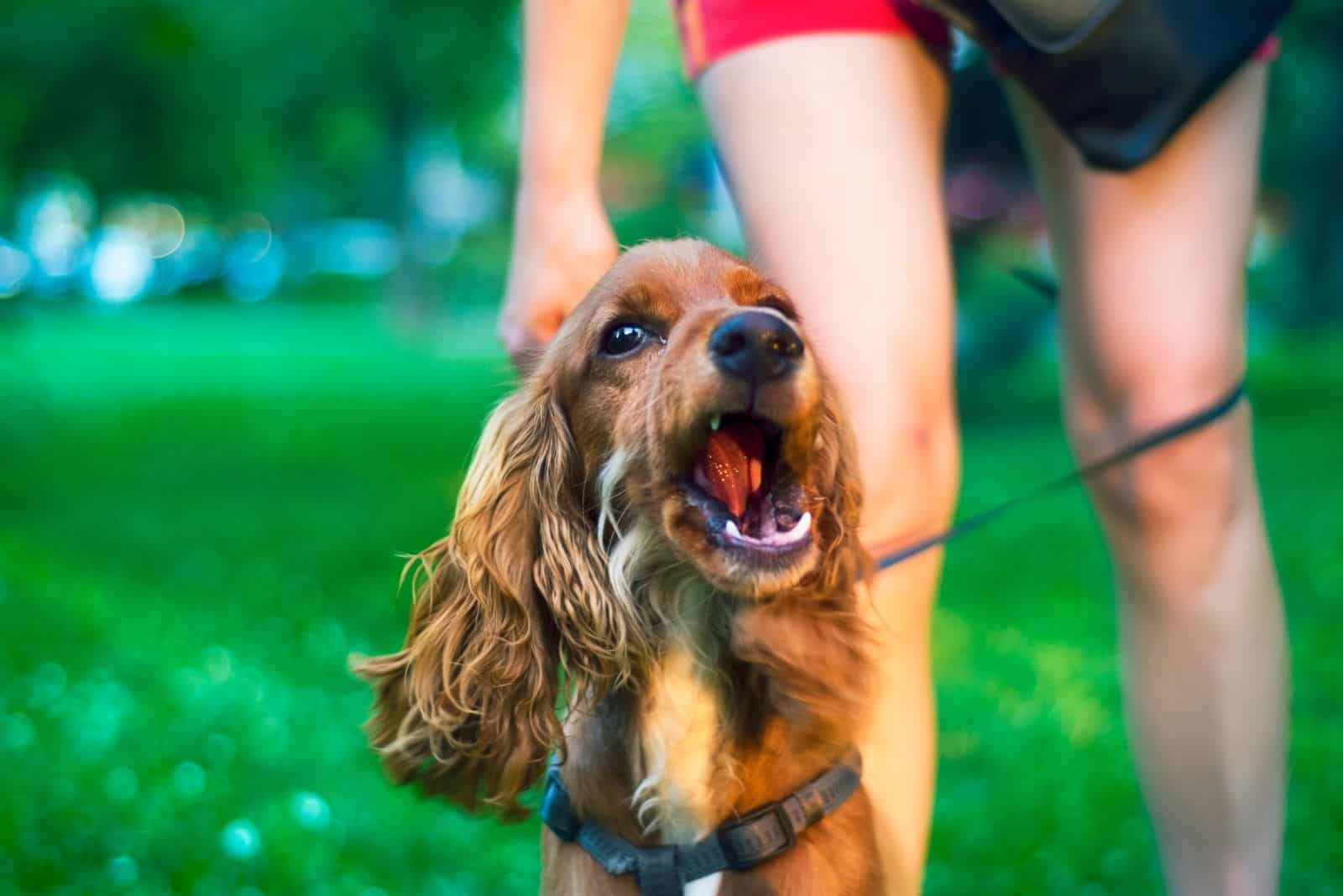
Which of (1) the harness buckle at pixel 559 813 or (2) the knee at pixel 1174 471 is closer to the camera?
(1) the harness buckle at pixel 559 813

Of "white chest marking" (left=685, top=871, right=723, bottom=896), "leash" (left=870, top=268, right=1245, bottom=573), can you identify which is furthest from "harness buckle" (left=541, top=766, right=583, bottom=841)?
"leash" (left=870, top=268, right=1245, bottom=573)

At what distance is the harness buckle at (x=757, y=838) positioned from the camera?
81.6 inches

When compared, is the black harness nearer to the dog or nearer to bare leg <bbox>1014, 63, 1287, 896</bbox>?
the dog

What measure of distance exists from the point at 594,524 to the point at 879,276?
0.60m

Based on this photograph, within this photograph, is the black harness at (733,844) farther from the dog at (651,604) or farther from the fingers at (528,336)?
the fingers at (528,336)

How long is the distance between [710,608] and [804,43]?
915 millimetres

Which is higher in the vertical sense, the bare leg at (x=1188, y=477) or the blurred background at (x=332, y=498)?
the bare leg at (x=1188, y=477)

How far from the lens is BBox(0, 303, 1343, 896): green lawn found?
386 cm

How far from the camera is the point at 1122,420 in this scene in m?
2.51

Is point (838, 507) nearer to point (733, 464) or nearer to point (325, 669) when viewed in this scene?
point (733, 464)

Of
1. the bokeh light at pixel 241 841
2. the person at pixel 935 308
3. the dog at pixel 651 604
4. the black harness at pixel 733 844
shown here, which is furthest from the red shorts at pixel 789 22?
the bokeh light at pixel 241 841

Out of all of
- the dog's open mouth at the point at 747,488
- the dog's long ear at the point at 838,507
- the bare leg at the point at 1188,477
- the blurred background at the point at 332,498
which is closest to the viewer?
the dog's open mouth at the point at 747,488

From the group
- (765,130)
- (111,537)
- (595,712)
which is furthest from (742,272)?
(111,537)

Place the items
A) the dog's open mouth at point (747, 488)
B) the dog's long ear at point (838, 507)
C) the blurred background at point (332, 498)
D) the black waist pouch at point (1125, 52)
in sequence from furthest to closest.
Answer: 1. the blurred background at point (332, 498)
2. the black waist pouch at point (1125, 52)
3. the dog's long ear at point (838, 507)
4. the dog's open mouth at point (747, 488)
